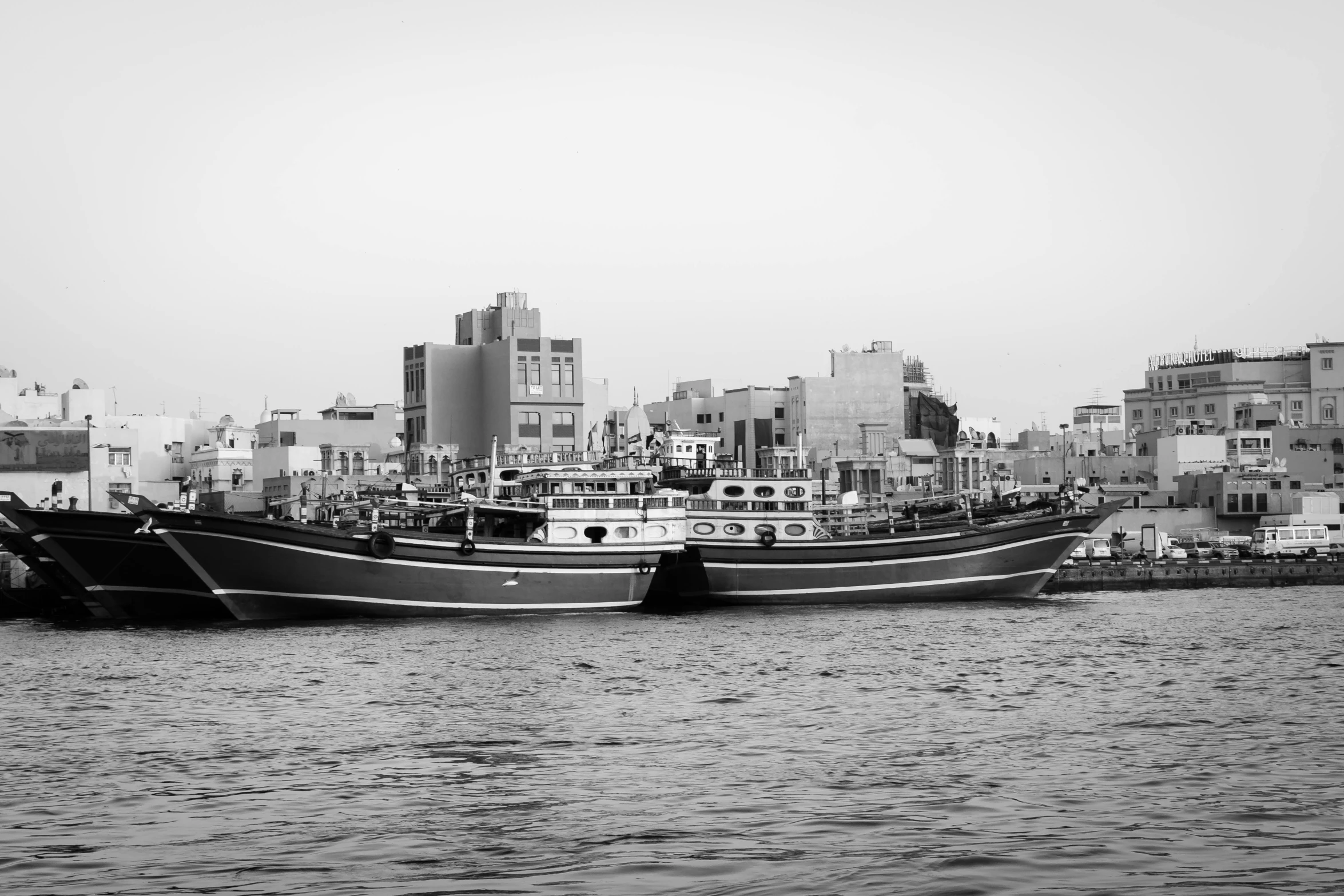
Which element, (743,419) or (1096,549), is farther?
(743,419)

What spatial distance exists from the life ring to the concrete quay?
108 ft

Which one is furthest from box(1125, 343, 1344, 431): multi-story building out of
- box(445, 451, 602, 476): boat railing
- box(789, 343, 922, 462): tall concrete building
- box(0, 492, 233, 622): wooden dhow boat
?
box(0, 492, 233, 622): wooden dhow boat

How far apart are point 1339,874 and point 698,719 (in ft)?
44.5

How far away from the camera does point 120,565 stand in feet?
180

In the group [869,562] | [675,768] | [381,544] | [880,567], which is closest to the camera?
[675,768]

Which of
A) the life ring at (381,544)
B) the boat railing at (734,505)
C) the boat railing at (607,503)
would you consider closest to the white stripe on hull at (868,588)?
the boat railing at (734,505)

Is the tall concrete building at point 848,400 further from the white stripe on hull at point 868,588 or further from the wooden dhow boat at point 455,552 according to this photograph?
the wooden dhow boat at point 455,552

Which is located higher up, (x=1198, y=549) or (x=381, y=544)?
(x=381, y=544)

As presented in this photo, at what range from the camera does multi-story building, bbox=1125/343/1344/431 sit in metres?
117

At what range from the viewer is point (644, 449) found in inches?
3036

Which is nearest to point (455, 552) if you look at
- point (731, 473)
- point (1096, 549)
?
point (731, 473)

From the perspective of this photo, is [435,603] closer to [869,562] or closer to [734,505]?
[734,505]

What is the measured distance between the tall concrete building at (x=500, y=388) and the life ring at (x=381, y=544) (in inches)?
1655

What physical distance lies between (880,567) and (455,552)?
16.6m
